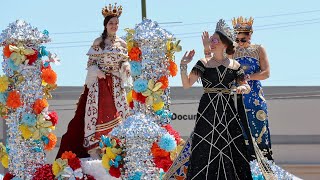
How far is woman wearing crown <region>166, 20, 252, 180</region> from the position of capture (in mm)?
8648

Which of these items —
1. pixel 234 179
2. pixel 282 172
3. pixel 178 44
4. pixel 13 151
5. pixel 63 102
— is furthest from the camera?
pixel 63 102

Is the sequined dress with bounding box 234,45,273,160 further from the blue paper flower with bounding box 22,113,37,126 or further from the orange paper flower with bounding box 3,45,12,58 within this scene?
the orange paper flower with bounding box 3,45,12,58

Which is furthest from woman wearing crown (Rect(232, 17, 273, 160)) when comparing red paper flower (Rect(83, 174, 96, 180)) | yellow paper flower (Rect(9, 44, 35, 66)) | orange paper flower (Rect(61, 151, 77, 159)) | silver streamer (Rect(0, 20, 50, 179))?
yellow paper flower (Rect(9, 44, 35, 66))

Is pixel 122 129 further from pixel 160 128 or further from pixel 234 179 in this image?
pixel 234 179

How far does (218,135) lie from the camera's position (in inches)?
342

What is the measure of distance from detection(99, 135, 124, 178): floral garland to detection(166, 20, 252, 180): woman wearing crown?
4.30 feet

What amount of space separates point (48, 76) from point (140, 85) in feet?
4.65

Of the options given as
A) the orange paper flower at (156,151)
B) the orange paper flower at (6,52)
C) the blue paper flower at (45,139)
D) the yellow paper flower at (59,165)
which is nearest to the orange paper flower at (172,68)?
the orange paper flower at (156,151)

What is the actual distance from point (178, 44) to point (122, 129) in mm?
1177

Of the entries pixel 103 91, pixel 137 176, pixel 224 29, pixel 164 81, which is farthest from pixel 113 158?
pixel 224 29

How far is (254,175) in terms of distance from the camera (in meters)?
8.99

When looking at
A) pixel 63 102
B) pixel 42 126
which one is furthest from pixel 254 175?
pixel 63 102

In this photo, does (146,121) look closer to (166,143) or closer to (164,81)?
(166,143)

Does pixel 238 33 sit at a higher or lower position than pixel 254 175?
higher
